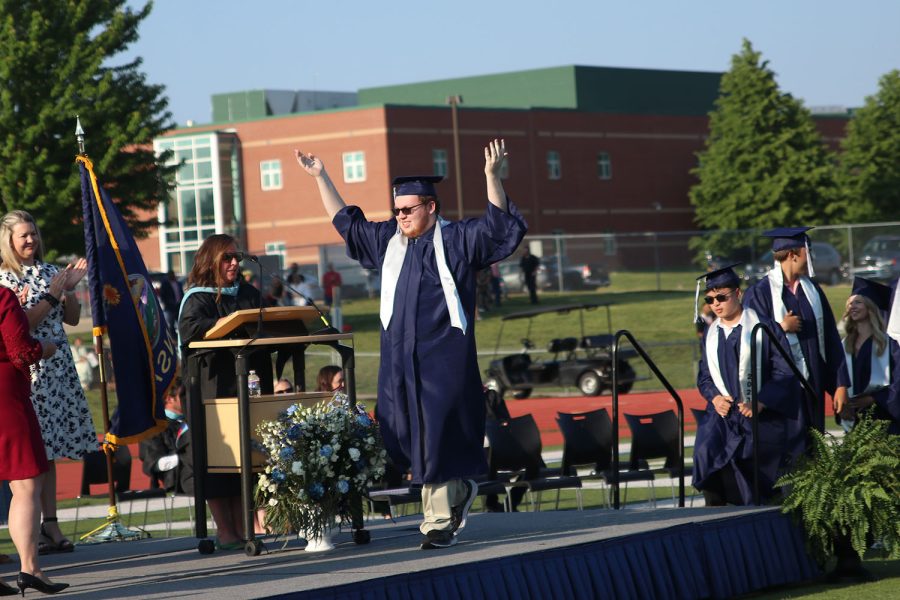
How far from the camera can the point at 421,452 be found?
295 inches

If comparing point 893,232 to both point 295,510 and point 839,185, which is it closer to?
point 839,185

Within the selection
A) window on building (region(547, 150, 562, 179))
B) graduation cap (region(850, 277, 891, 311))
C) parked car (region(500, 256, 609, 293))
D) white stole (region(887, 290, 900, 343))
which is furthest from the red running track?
window on building (region(547, 150, 562, 179))

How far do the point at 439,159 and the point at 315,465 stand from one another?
5224 centimetres

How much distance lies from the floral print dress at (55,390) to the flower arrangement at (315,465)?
1332mm

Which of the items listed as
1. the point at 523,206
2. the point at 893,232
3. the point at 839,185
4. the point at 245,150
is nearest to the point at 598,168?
the point at 523,206

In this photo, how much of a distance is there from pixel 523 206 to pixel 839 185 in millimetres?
12788

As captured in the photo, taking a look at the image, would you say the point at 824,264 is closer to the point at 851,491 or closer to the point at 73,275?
the point at 851,491

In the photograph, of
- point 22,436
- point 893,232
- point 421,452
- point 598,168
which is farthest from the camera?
point 598,168

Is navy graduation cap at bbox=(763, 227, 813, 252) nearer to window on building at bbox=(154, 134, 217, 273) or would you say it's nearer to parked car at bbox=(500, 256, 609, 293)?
parked car at bbox=(500, 256, 609, 293)

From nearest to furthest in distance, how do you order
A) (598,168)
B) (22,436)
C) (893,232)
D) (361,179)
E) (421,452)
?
(22,436)
(421,452)
(893,232)
(361,179)
(598,168)

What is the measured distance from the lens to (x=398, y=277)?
7.68 metres

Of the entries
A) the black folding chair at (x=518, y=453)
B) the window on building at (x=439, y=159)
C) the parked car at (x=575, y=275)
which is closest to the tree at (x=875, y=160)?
the window on building at (x=439, y=159)

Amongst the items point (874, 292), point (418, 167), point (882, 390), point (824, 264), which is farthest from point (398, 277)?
point (418, 167)

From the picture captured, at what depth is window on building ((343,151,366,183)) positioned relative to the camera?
191ft
